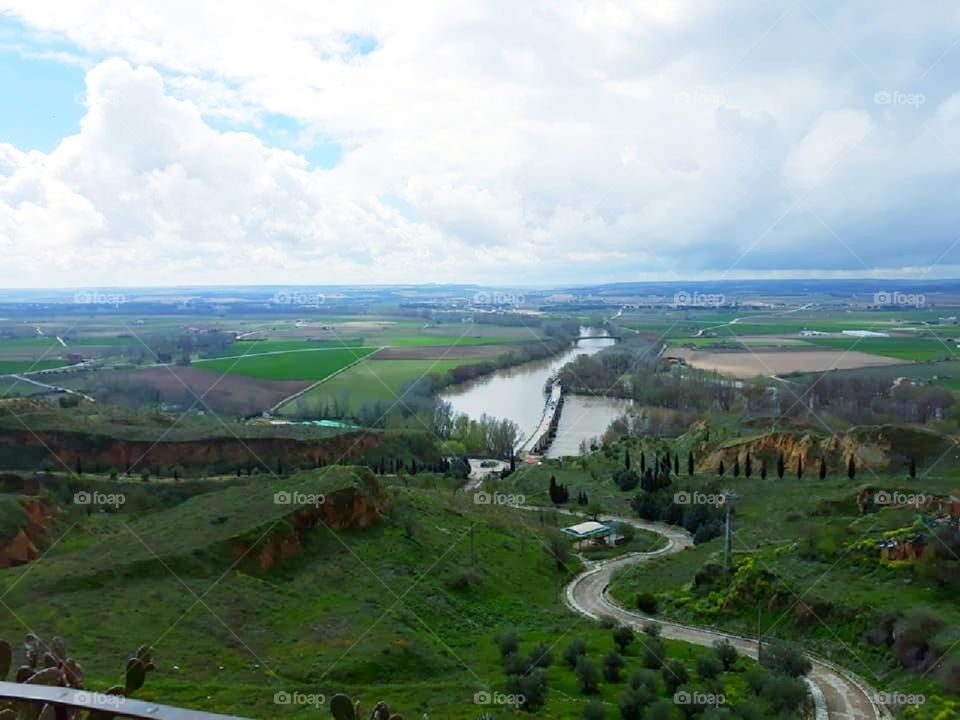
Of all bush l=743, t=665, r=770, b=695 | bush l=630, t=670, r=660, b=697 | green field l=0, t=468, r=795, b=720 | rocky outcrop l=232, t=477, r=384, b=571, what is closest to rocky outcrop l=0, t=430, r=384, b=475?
green field l=0, t=468, r=795, b=720

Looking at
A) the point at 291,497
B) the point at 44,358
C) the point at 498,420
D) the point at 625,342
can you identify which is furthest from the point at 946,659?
the point at 625,342

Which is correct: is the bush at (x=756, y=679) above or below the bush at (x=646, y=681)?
below

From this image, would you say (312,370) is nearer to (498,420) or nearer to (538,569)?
(498,420)

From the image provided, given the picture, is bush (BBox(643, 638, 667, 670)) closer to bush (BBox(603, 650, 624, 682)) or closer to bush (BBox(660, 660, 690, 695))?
bush (BBox(660, 660, 690, 695))

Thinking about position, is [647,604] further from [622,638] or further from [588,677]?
Result: [588,677]

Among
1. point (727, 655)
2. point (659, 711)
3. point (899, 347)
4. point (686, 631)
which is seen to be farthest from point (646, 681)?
point (899, 347)

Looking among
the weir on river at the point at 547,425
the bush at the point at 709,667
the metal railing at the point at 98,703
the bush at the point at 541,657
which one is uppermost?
the metal railing at the point at 98,703

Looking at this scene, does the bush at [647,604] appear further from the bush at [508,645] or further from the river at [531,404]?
the river at [531,404]

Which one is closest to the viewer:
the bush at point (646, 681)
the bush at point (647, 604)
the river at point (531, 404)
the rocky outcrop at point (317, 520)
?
the bush at point (646, 681)

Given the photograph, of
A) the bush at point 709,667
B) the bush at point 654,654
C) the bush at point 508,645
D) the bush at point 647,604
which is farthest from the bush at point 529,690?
the bush at point 647,604
